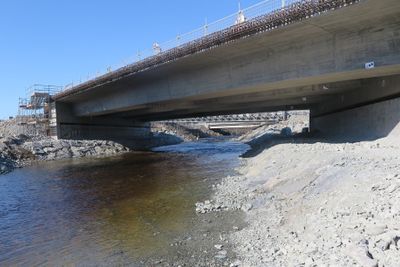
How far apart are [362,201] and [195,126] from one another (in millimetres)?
102315

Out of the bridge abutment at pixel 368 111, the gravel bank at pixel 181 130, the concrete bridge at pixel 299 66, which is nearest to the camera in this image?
the concrete bridge at pixel 299 66

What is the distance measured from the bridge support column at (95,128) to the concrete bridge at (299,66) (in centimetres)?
1546

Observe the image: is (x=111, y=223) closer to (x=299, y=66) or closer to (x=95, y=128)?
(x=299, y=66)

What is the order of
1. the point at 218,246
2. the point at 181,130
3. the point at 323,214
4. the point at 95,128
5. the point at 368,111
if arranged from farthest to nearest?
the point at 181,130
the point at 95,128
the point at 368,111
the point at 218,246
the point at 323,214

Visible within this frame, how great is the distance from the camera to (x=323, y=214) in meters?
9.17


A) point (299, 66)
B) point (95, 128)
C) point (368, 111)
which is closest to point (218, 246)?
point (299, 66)

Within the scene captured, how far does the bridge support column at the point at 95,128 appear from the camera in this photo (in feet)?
173

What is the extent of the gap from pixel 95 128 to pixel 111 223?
4557 cm

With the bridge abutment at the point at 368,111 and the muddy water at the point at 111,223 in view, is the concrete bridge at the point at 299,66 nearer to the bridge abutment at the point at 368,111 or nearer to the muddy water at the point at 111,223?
the bridge abutment at the point at 368,111

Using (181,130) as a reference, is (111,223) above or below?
below

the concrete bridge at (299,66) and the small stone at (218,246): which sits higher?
the concrete bridge at (299,66)

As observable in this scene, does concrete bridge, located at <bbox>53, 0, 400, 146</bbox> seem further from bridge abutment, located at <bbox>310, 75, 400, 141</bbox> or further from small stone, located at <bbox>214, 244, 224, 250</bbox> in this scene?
small stone, located at <bbox>214, 244, 224, 250</bbox>

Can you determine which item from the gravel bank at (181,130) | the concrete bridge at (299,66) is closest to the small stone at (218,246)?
the concrete bridge at (299,66)

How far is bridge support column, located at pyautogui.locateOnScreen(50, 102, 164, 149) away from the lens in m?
52.7
